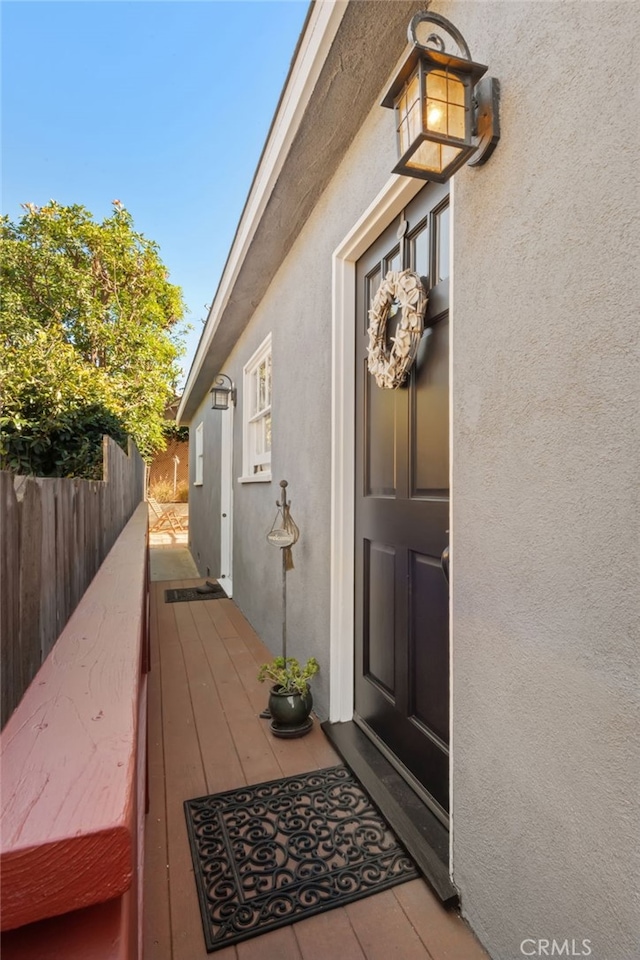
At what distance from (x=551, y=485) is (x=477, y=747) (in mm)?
773

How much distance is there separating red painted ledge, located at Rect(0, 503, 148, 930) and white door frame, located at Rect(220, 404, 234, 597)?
4.87m

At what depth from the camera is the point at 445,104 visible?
48.3 inches

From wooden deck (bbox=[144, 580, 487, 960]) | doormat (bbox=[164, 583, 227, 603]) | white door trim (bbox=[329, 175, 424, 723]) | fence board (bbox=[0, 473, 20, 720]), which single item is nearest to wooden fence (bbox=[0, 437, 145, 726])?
fence board (bbox=[0, 473, 20, 720])

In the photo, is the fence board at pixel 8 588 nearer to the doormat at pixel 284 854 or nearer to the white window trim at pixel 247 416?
the doormat at pixel 284 854

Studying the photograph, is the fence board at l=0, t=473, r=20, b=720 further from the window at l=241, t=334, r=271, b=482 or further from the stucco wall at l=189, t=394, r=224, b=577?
the stucco wall at l=189, t=394, r=224, b=577

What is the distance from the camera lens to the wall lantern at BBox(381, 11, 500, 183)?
120 centimetres

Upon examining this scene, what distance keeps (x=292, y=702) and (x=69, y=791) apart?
2.01 meters

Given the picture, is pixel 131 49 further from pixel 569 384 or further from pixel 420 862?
pixel 420 862

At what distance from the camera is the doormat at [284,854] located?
1383 mm

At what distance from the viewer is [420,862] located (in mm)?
1487

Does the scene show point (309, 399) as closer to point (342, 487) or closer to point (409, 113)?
point (342, 487)

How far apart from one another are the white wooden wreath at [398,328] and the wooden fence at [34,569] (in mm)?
1201

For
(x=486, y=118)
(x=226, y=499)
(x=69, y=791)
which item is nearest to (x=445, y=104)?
(x=486, y=118)

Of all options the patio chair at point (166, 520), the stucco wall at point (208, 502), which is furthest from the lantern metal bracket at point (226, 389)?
the patio chair at point (166, 520)
